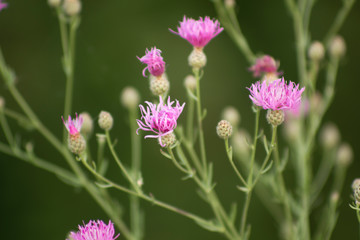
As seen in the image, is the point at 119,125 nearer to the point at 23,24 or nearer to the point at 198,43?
the point at 23,24

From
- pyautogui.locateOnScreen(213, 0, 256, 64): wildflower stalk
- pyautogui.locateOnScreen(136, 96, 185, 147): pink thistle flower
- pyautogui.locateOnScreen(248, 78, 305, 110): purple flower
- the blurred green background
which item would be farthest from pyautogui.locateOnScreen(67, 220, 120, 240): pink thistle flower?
the blurred green background

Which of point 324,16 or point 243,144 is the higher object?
point 324,16

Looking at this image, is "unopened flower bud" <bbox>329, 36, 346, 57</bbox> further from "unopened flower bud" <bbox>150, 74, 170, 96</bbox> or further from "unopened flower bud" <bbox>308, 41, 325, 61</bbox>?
"unopened flower bud" <bbox>150, 74, 170, 96</bbox>

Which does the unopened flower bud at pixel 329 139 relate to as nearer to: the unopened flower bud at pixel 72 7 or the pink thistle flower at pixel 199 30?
the pink thistle flower at pixel 199 30

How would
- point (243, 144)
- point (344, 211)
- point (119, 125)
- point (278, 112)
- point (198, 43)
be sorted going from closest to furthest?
point (278, 112), point (198, 43), point (243, 144), point (344, 211), point (119, 125)

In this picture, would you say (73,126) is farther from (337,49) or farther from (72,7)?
(337,49)

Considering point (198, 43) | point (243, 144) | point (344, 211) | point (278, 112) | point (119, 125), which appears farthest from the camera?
point (119, 125)

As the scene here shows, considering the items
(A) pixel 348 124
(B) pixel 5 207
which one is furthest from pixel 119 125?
(A) pixel 348 124
